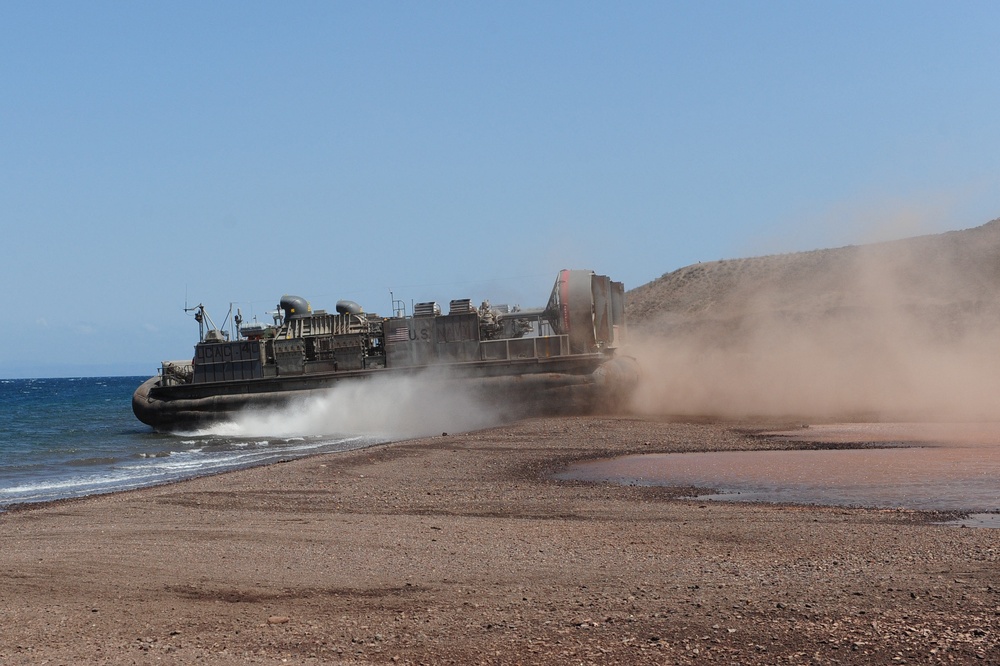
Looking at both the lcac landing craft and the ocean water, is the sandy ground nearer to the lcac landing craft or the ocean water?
the ocean water

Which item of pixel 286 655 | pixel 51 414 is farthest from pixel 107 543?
pixel 51 414

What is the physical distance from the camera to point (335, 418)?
32219mm

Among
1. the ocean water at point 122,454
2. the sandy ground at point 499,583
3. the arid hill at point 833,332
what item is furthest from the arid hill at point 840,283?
the sandy ground at point 499,583

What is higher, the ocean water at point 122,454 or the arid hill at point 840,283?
the arid hill at point 840,283

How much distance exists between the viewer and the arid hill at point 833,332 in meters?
28.6

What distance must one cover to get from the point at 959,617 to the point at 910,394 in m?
24.0

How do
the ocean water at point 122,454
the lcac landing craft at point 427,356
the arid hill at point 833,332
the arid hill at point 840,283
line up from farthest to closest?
1. the arid hill at point 840,283
2. the lcac landing craft at point 427,356
3. the arid hill at point 833,332
4. the ocean water at point 122,454

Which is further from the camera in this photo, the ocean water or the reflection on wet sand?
the ocean water

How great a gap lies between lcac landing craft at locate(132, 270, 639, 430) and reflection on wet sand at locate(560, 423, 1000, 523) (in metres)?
9.71

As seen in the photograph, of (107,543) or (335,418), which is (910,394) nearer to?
(335,418)

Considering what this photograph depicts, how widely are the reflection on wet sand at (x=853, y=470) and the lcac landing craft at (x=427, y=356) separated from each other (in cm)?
971

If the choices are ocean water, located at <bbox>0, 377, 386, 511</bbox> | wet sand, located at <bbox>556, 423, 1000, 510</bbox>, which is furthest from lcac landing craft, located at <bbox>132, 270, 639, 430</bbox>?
wet sand, located at <bbox>556, 423, 1000, 510</bbox>

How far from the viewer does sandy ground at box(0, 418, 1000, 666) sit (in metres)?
5.87

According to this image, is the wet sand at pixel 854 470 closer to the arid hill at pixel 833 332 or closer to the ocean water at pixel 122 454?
the arid hill at pixel 833 332
